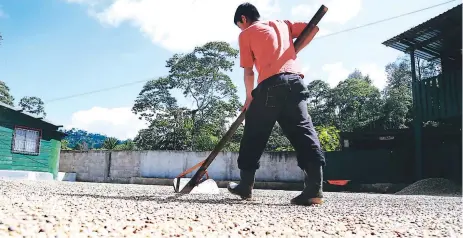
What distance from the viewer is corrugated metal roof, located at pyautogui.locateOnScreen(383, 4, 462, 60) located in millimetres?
9008

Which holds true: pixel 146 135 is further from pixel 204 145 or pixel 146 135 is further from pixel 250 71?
pixel 250 71

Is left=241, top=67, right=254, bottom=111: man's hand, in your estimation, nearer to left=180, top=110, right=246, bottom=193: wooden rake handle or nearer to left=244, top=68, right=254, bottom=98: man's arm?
left=244, top=68, right=254, bottom=98: man's arm

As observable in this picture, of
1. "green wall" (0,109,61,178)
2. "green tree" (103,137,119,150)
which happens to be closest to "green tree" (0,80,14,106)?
"green tree" (103,137,119,150)

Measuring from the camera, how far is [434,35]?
10156mm

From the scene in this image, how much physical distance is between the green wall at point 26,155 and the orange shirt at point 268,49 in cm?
1473

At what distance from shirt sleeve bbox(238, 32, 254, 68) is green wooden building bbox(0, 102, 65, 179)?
1440 cm

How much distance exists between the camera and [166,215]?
1.64 meters

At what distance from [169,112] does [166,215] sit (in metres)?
24.5

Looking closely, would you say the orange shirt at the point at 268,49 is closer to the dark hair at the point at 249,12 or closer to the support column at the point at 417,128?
the dark hair at the point at 249,12

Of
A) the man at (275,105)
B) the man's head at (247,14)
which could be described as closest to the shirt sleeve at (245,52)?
the man at (275,105)

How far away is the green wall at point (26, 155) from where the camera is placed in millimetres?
14375

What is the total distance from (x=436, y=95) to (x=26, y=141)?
51.3 feet

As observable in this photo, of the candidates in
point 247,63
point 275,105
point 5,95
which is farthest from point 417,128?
point 5,95

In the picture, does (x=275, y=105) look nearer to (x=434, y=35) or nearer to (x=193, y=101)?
(x=434, y=35)
